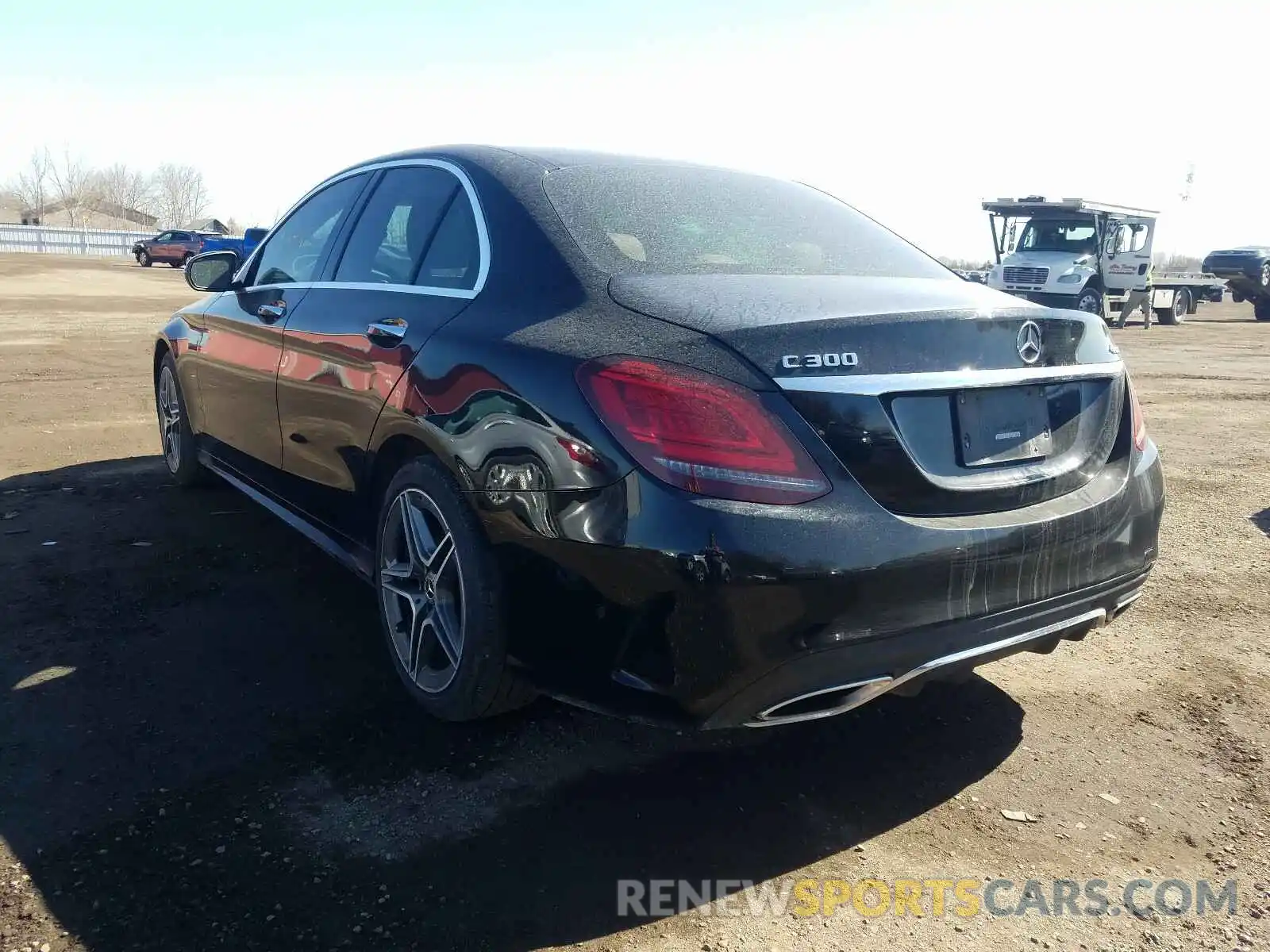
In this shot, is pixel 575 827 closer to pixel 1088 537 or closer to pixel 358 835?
pixel 358 835

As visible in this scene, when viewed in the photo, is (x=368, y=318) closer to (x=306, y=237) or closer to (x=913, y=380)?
(x=306, y=237)

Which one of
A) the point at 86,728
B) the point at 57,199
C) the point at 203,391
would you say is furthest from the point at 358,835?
the point at 57,199

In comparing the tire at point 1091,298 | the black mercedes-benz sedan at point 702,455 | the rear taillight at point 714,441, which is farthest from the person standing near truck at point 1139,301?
the rear taillight at point 714,441

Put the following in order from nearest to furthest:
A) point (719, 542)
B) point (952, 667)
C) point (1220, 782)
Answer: point (719, 542) < point (952, 667) < point (1220, 782)

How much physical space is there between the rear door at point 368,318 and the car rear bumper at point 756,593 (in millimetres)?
846

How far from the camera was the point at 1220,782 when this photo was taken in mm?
2832

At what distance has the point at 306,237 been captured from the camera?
4.31 metres

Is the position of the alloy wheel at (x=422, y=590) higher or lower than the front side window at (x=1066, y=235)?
lower

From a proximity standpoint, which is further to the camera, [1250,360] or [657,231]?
[1250,360]

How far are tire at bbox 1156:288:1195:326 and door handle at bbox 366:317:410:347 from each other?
2665 cm

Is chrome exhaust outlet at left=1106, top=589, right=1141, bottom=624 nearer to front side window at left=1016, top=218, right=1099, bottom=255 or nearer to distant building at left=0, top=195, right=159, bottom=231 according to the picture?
front side window at left=1016, top=218, right=1099, bottom=255

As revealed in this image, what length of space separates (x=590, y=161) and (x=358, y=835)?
214cm

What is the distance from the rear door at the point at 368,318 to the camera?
123 inches

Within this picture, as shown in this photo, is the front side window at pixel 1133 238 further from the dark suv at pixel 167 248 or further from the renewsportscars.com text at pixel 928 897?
the dark suv at pixel 167 248
